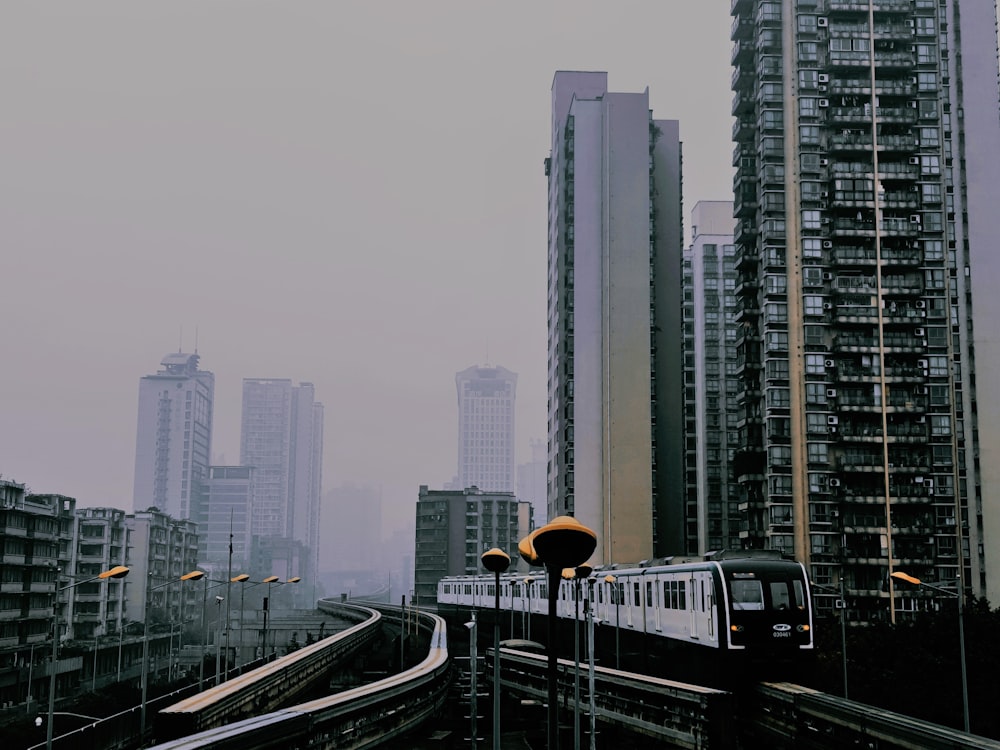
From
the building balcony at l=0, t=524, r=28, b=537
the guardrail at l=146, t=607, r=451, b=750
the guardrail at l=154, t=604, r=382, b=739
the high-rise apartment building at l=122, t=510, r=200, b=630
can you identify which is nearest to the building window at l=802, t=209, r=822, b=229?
the guardrail at l=154, t=604, r=382, b=739

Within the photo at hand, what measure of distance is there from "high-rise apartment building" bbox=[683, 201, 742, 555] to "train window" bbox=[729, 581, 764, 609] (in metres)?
80.8

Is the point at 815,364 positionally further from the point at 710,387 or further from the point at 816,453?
the point at 710,387

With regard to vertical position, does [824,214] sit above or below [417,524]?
above

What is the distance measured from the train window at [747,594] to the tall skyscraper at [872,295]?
144 feet

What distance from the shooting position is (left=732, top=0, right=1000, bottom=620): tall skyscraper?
77188 mm

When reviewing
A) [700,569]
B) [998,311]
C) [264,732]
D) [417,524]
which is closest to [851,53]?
[998,311]

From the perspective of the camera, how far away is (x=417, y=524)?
176 m

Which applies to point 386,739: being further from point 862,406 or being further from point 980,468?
point 980,468

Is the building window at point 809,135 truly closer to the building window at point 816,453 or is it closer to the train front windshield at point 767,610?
the building window at point 816,453

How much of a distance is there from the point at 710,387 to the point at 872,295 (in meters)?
43.3

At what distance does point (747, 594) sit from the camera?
3403 centimetres

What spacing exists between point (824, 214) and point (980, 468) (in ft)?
69.5

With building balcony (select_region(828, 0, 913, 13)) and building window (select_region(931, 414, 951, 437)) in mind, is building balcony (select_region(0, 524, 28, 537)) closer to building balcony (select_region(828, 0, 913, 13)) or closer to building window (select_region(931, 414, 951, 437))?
building window (select_region(931, 414, 951, 437))

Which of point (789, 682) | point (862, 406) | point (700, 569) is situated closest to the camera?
point (789, 682)
